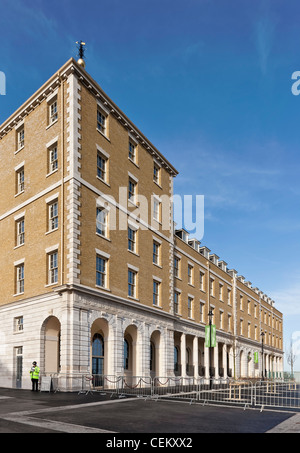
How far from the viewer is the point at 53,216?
96.3 ft

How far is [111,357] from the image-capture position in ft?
96.5

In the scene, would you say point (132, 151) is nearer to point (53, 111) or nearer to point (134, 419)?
point (53, 111)

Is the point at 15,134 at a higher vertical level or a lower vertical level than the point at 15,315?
higher

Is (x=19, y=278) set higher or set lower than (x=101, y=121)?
lower

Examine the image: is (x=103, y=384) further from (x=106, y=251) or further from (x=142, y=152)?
(x=142, y=152)

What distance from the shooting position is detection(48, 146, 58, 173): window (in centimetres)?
3009

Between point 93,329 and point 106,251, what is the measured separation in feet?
17.2

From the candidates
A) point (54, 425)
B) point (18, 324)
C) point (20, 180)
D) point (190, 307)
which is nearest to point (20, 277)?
point (18, 324)

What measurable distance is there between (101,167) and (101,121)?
11.4 feet

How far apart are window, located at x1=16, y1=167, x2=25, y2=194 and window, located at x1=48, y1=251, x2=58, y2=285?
684cm

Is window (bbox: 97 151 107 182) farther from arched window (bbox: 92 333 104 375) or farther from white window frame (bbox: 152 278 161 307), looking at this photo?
arched window (bbox: 92 333 104 375)

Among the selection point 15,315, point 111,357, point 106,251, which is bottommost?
point 111,357
